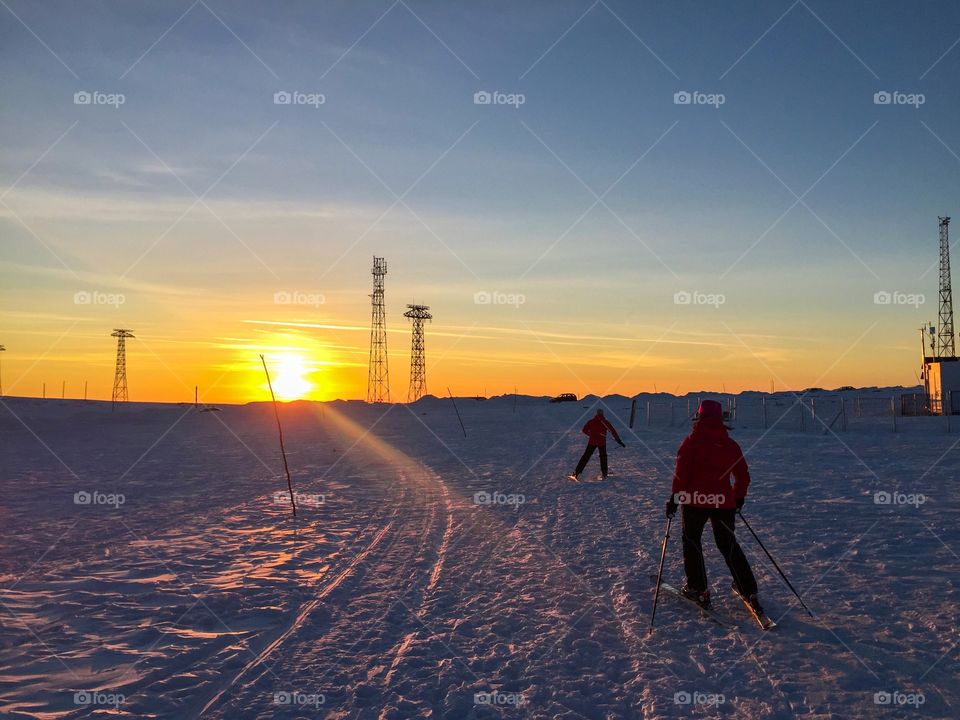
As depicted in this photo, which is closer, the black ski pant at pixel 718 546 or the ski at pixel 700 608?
the ski at pixel 700 608

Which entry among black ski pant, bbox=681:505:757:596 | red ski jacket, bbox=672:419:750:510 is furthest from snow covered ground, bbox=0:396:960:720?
red ski jacket, bbox=672:419:750:510

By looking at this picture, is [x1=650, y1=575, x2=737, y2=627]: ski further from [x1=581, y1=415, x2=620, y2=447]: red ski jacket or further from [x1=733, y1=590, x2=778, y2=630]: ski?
[x1=581, y1=415, x2=620, y2=447]: red ski jacket

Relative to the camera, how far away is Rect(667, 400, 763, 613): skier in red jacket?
704 cm

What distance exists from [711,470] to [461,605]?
9.65ft

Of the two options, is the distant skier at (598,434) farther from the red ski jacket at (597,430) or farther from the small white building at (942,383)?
the small white building at (942,383)

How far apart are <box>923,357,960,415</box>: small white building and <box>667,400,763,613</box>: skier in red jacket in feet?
131

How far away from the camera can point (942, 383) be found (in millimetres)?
42906

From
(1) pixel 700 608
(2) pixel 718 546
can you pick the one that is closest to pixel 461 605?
(1) pixel 700 608

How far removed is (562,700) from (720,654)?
167 cm

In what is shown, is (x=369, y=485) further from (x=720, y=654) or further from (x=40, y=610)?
(x=720, y=654)

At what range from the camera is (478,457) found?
26891 millimetres

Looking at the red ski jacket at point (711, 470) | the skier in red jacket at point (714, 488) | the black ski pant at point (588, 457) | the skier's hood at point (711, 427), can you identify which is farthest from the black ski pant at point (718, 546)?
the black ski pant at point (588, 457)

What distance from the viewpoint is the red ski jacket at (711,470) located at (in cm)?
705

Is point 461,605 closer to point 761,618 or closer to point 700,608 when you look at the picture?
point 700,608
